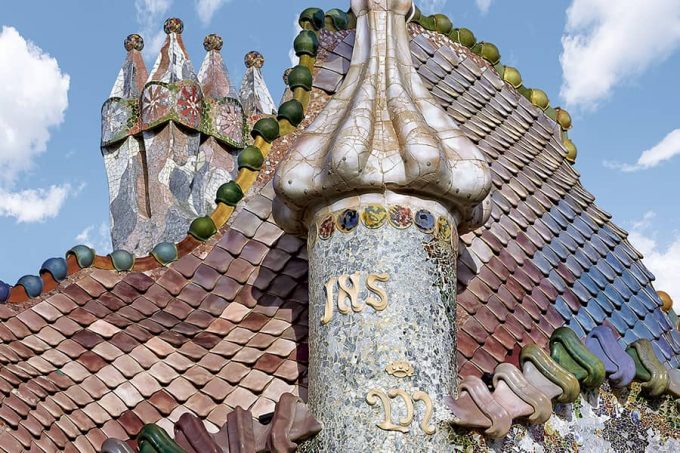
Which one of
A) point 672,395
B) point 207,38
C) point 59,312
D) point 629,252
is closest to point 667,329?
point 629,252

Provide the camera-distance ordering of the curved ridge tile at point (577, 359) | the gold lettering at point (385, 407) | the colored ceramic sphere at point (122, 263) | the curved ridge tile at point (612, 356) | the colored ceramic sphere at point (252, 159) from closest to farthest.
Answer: the gold lettering at point (385, 407), the curved ridge tile at point (577, 359), the curved ridge tile at point (612, 356), the colored ceramic sphere at point (122, 263), the colored ceramic sphere at point (252, 159)

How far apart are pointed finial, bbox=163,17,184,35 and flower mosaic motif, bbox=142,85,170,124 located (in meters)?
1.15

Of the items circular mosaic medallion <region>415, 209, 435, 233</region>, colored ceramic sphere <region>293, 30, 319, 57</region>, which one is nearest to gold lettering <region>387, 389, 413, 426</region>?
circular mosaic medallion <region>415, 209, 435, 233</region>

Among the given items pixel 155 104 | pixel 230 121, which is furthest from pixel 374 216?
pixel 230 121

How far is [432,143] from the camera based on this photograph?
193 inches

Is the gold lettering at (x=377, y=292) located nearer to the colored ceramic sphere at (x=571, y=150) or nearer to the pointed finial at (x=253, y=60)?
the colored ceramic sphere at (x=571, y=150)

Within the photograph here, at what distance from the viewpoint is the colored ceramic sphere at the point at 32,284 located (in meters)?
6.01

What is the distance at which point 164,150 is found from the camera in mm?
11797

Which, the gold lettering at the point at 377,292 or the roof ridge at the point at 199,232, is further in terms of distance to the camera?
the roof ridge at the point at 199,232

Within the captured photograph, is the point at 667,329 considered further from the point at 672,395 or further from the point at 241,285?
the point at 241,285

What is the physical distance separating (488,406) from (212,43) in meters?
9.48

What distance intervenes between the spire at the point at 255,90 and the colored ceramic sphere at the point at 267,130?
7.94 m

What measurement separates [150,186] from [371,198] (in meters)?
7.00

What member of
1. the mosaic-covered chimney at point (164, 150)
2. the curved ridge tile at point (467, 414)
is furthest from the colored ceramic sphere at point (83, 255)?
the mosaic-covered chimney at point (164, 150)
